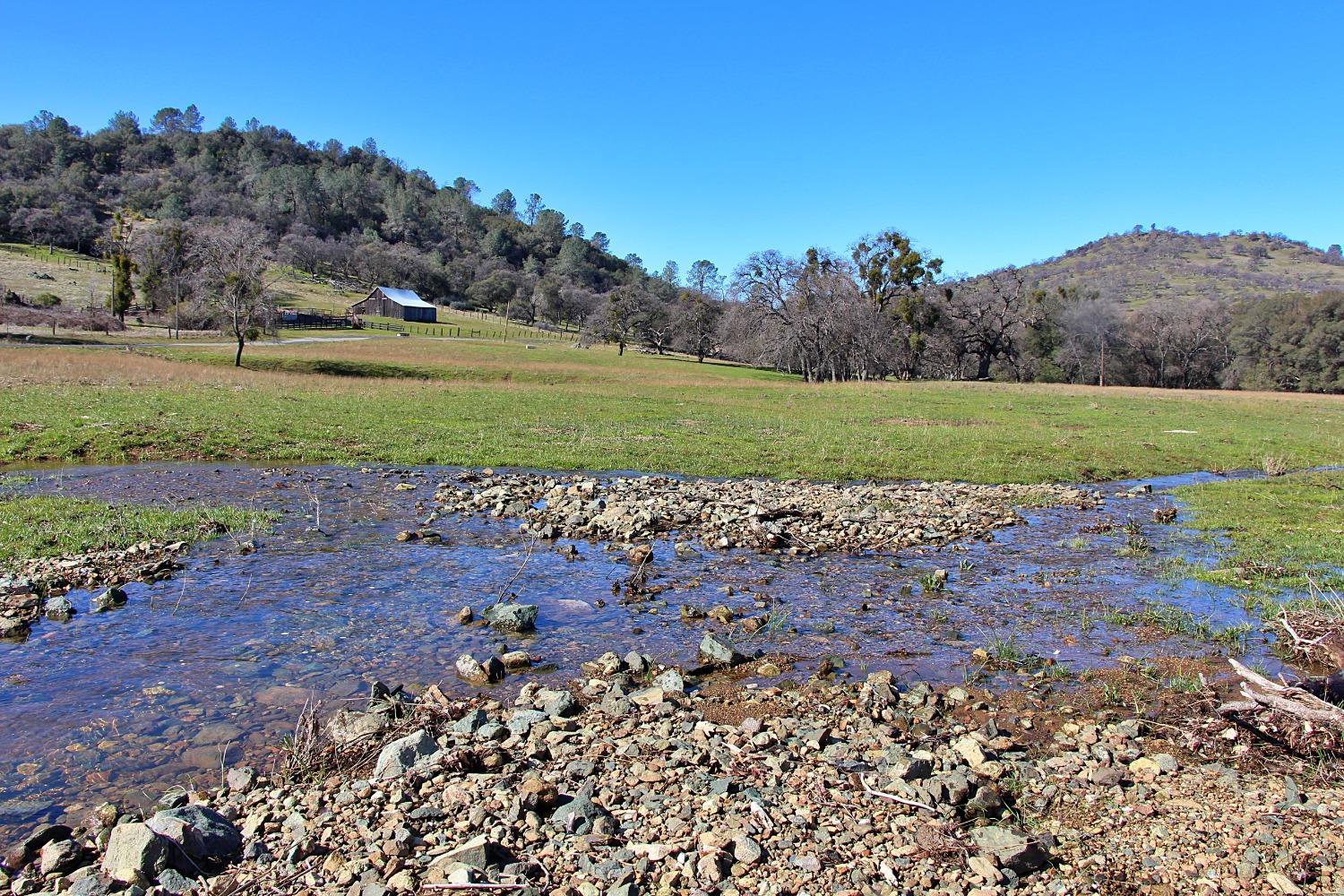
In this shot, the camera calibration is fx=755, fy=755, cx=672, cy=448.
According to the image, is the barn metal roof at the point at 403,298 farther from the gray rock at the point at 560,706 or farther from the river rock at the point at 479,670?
the gray rock at the point at 560,706

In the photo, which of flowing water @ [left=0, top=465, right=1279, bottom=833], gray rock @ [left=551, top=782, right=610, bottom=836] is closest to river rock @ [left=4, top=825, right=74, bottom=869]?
flowing water @ [left=0, top=465, right=1279, bottom=833]

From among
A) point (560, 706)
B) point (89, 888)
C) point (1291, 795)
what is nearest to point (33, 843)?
point (89, 888)

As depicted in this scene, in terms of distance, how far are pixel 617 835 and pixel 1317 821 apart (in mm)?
4677

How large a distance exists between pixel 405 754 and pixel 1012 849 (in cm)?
433

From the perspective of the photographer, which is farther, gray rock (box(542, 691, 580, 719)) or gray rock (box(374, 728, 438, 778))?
gray rock (box(542, 691, 580, 719))

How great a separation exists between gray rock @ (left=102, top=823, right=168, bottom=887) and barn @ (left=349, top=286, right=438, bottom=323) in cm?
12637

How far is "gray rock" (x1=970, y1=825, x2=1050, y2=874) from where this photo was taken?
4.64 meters

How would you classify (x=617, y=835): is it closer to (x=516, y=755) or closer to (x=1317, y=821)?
(x=516, y=755)

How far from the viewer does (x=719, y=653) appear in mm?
8266

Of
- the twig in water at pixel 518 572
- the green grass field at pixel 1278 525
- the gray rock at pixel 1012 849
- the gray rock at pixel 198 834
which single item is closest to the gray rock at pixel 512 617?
the twig in water at pixel 518 572

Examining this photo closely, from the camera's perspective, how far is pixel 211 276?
5069 centimetres

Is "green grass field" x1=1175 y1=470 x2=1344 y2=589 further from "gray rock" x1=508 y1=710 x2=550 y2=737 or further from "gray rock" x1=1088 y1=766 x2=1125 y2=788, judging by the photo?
"gray rock" x1=508 y1=710 x2=550 y2=737

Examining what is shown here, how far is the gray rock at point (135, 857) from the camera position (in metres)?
4.47

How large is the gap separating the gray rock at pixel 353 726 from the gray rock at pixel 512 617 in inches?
104
